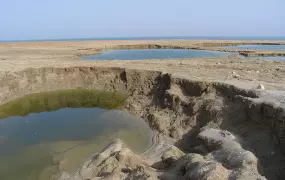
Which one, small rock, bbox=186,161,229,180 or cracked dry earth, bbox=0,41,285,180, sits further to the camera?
cracked dry earth, bbox=0,41,285,180

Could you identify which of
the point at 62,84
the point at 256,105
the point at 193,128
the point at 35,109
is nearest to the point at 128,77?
the point at 62,84

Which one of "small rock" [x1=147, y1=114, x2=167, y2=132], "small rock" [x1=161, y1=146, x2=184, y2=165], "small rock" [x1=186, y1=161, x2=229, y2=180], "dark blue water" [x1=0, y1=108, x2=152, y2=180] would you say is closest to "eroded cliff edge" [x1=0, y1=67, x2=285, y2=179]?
"small rock" [x1=147, y1=114, x2=167, y2=132]

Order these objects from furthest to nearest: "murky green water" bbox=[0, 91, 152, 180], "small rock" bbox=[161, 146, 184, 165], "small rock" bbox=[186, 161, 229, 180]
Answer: "murky green water" bbox=[0, 91, 152, 180] → "small rock" bbox=[161, 146, 184, 165] → "small rock" bbox=[186, 161, 229, 180]

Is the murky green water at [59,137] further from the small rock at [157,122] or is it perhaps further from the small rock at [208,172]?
the small rock at [208,172]

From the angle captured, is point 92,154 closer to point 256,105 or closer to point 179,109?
point 179,109

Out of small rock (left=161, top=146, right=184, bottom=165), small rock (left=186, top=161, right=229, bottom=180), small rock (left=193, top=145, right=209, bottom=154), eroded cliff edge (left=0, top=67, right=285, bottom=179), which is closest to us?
small rock (left=186, top=161, right=229, bottom=180)

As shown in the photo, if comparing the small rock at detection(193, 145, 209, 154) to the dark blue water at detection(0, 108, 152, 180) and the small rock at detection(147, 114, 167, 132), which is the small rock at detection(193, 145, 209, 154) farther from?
the small rock at detection(147, 114, 167, 132)

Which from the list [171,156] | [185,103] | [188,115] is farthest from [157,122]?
[171,156]

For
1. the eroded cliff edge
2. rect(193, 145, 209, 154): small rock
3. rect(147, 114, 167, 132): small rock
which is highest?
the eroded cliff edge
